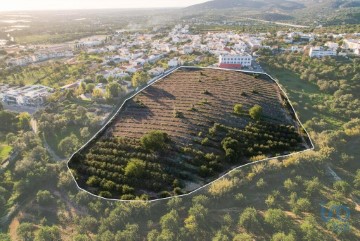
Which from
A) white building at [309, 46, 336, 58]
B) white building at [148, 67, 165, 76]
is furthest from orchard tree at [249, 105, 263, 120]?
white building at [309, 46, 336, 58]

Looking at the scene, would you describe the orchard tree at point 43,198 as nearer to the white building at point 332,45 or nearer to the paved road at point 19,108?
the paved road at point 19,108

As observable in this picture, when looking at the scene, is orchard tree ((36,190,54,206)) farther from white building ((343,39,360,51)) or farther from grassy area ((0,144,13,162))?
white building ((343,39,360,51))

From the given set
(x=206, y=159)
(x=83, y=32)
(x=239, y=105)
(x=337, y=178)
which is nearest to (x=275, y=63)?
(x=337, y=178)

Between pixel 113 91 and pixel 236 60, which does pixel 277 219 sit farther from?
pixel 236 60

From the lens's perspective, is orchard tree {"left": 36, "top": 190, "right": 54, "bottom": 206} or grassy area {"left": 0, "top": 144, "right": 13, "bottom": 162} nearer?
orchard tree {"left": 36, "top": 190, "right": 54, "bottom": 206}

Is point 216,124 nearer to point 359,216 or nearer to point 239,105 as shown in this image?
point 239,105

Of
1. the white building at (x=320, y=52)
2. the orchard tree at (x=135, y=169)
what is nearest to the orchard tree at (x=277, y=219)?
the orchard tree at (x=135, y=169)
